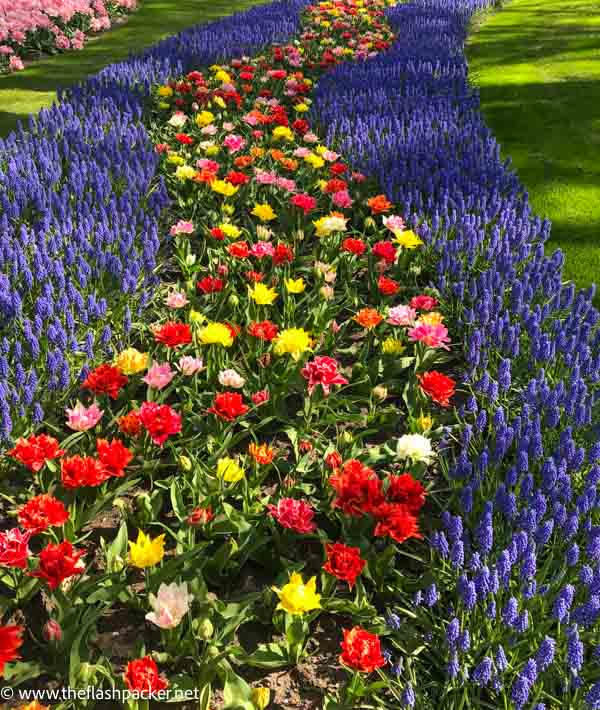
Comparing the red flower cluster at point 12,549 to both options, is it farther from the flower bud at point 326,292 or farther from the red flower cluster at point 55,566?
the flower bud at point 326,292

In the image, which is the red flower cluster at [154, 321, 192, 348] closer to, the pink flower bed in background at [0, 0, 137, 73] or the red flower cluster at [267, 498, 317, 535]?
the red flower cluster at [267, 498, 317, 535]

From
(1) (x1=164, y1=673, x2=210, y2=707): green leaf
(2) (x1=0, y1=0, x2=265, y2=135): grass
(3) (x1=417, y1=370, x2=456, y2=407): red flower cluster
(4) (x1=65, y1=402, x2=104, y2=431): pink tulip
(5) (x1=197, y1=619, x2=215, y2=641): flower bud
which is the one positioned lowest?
(1) (x1=164, y1=673, x2=210, y2=707): green leaf

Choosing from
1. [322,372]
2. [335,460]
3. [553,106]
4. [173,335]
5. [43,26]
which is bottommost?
[335,460]

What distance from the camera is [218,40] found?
9406mm

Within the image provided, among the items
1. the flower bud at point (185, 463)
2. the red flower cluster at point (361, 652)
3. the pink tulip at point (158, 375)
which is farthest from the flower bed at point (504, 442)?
the pink tulip at point (158, 375)

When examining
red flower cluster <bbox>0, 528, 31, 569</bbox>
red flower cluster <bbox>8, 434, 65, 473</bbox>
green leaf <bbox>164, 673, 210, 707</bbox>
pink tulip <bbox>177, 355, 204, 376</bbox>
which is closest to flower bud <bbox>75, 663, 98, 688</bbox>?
green leaf <bbox>164, 673, 210, 707</bbox>

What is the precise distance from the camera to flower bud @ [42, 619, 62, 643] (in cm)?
200

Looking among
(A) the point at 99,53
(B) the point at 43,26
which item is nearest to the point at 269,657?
(A) the point at 99,53

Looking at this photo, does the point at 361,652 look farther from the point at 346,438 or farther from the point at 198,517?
the point at 346,438

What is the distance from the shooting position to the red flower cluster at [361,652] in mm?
1846

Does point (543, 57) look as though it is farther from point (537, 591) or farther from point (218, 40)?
point (537, 591)

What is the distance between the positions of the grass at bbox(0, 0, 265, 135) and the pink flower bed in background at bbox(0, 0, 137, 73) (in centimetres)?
24

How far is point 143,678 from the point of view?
174cm

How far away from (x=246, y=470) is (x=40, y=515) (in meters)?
0.95
